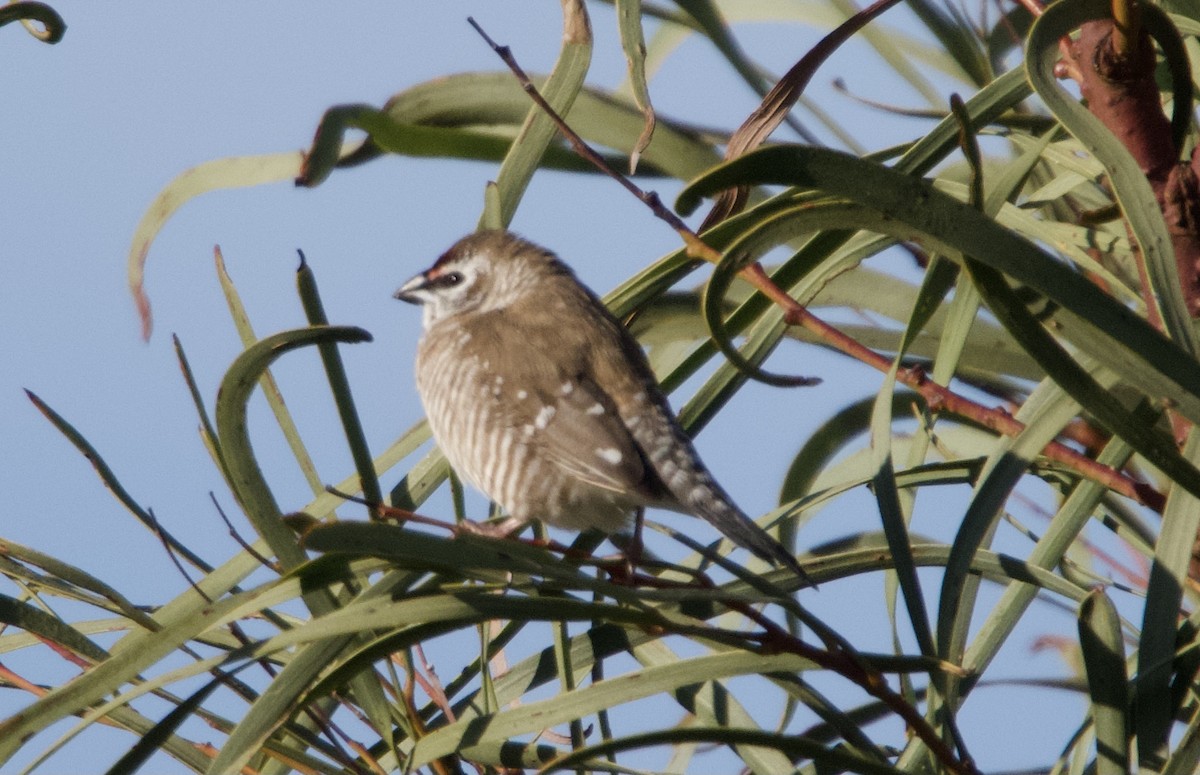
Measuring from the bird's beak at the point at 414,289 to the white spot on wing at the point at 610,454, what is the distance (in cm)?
145

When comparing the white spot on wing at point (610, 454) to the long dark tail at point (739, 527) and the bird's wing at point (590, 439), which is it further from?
the long dark tail at point (739, 527)

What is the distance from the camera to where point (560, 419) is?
3.44 metres

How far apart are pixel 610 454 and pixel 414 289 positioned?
151 cm

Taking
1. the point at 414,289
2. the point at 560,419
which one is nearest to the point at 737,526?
the point at 560,419

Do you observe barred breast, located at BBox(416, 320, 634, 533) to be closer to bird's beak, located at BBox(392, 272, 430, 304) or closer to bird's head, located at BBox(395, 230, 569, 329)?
bird's head, located at BBox(395, 230, 569, 329)

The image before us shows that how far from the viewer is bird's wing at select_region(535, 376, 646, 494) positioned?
3205 mm

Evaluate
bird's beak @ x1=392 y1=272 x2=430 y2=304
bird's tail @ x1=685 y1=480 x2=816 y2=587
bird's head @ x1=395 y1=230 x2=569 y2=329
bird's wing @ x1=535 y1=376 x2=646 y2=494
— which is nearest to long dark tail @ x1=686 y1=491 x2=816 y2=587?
bird's tail @ x1=685 y1=480 x2=816 y2=587

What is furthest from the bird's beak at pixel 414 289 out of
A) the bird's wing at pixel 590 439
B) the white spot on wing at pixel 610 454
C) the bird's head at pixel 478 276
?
the white spot on wing at pixel 610 454

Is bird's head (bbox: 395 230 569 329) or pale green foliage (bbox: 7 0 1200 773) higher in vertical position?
bird's head (bbox: 395 230 569 329)

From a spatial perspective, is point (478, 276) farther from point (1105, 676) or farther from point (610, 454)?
point (1105, 676)

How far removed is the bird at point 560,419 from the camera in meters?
3.17

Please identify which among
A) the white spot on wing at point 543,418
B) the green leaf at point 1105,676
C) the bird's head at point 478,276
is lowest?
the green leaf at point 1105,676

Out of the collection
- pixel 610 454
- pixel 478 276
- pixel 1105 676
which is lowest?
pixel 1105 676

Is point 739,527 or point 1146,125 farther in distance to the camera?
point 739,527
